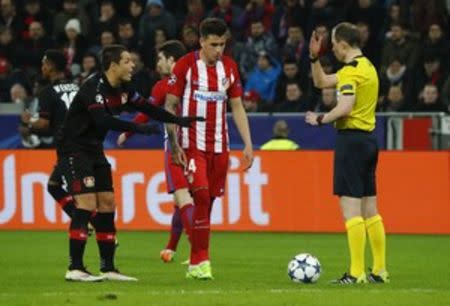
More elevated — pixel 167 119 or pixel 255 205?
pixel 167 119

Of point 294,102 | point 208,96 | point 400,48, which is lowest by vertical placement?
point 294,102

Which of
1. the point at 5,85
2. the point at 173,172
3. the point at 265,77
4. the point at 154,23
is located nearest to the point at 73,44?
the point at 5,85

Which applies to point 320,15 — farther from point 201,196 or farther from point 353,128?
point 353,128

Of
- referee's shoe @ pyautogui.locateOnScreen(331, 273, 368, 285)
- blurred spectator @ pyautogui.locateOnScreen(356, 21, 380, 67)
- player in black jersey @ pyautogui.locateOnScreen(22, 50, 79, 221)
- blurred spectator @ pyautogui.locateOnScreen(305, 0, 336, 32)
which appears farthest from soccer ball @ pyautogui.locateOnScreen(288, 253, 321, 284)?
blurred spectator @ pyautogui.locateOnScreen(305, 0, 336, 32)

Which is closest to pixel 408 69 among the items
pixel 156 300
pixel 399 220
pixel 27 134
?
pixel 399 220

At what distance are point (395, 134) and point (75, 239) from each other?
10.3 m

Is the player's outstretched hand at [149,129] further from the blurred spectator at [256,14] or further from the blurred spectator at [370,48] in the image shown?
the blurred spectator at [256,14]

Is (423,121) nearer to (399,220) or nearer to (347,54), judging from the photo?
(399,220)

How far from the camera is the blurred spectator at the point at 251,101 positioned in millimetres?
24141

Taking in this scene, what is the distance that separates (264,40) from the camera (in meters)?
25.3

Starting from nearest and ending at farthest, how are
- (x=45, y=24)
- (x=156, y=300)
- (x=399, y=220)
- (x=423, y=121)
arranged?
(x=156, y=300) < (x=399, y=220) < (x=423, y=121) < (x=45, y=24)

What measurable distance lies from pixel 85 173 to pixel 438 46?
11.7 meters

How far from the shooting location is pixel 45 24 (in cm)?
2761

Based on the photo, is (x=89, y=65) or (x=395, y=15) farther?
(x=89, y=65)
